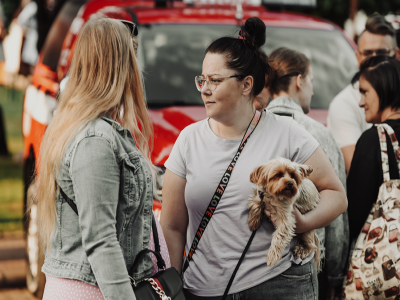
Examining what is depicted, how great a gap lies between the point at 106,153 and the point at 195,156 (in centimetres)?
73

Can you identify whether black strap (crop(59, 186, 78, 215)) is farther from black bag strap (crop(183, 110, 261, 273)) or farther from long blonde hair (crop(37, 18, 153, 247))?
black bag strap (crop(183, 110, 261, 273))

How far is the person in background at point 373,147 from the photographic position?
328 cm

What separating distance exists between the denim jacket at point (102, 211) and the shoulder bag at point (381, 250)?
1.53 meters

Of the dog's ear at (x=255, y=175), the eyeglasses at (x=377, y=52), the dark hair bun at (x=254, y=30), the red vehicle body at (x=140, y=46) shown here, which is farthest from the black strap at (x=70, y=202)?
the eyeglasses at (x=377, y=52)

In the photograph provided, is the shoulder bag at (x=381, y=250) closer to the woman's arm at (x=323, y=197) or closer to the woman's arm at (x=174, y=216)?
the woman's arm at (x=323, y=197)

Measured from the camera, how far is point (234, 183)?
2.56 m

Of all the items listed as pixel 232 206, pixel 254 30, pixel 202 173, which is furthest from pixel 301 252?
pixel 254 30

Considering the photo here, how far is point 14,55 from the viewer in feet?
36.1

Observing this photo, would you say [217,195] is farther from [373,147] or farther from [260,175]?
[373,147]

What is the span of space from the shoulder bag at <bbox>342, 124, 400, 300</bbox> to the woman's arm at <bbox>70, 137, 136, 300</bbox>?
66.1 inches

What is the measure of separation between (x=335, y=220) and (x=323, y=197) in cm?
65

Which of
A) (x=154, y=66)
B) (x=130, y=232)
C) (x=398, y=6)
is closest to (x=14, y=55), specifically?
(x=154, y=66)

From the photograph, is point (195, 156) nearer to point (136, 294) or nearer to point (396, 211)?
point (136, 294)

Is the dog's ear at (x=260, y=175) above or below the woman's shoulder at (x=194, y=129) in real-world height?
Result: below
